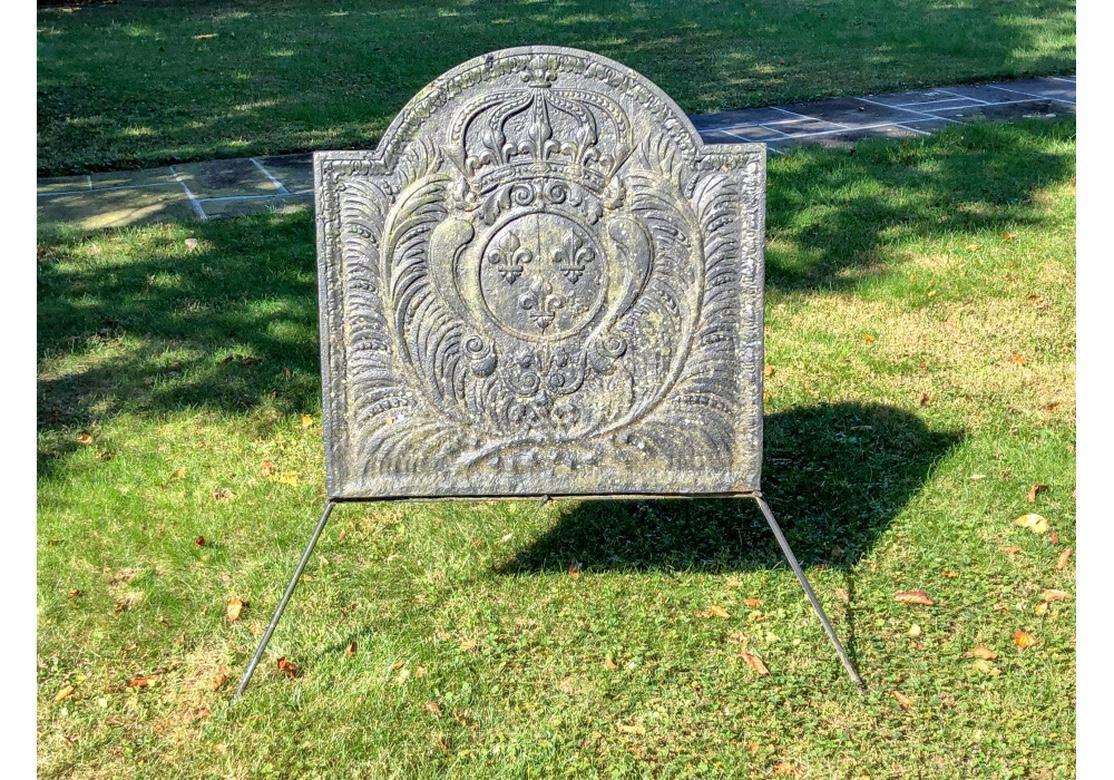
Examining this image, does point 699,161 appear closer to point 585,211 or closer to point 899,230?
point 585,211

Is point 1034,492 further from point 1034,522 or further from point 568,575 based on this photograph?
point 568,575

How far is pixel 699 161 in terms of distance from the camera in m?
3.38

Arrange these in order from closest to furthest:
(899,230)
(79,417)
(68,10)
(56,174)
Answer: (79,417)
(899,230)
(56,174)
(68,10)

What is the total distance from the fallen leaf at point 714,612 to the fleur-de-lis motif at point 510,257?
1298 mm

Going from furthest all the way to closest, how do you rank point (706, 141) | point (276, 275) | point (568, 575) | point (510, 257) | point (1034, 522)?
1. point (706, 141)
2. point (276, 275)
3. point (1034, 522)
4. point (568, 575)
5. point (510, 257)

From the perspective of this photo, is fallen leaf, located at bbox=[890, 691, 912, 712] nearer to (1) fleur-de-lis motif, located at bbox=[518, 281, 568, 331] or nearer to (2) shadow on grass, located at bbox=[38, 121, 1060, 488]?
(2) shadow on grass, located at bbox=[38, 121, 1060, 488]

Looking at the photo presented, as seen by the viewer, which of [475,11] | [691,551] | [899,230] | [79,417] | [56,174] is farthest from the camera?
[475,11]

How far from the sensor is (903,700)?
348cm

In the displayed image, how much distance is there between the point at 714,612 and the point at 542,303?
122 centimetres

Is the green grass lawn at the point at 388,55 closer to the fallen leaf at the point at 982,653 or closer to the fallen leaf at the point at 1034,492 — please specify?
the fallen leaf at the point at 1034,492

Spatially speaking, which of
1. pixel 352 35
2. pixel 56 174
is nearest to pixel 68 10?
Answer: pixel 352 35

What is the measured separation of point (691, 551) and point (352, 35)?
11270 millimetres

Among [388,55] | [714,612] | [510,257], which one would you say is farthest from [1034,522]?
[388,55]

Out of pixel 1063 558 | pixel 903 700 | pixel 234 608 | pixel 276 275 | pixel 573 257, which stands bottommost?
pixel 903 700
